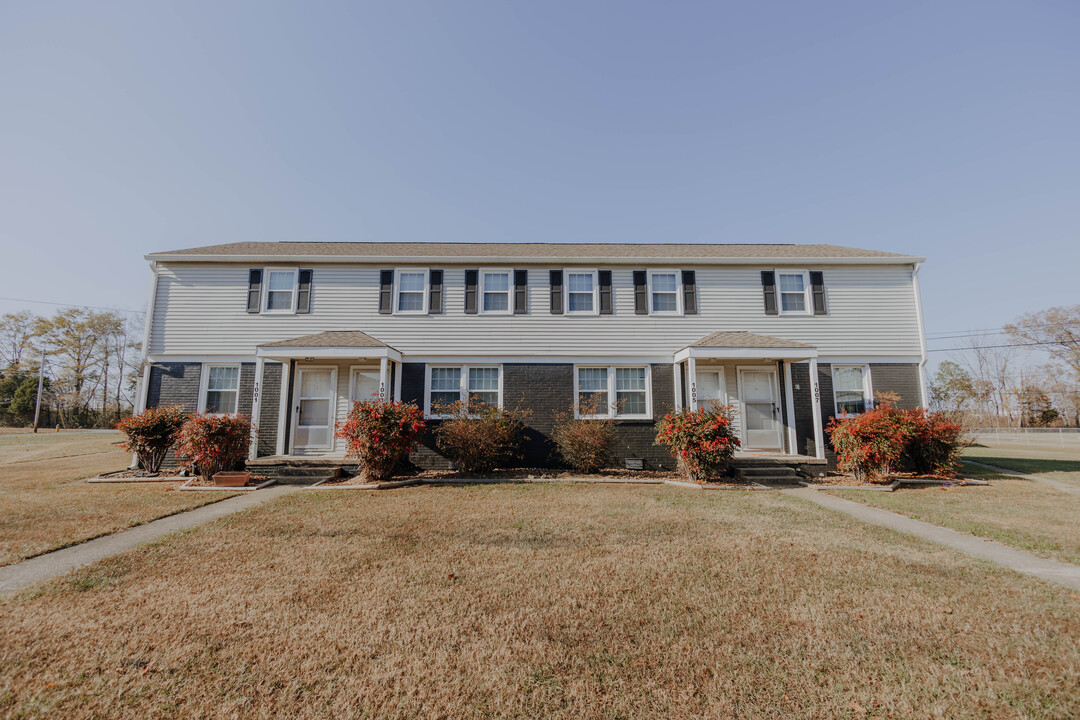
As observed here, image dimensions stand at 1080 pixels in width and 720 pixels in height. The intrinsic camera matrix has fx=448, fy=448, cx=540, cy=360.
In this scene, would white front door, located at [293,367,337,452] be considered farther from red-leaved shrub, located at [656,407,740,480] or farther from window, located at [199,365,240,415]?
red-leaved shrub, located at [656,407,740,480]

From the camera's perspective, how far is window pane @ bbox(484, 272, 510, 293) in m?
13.4

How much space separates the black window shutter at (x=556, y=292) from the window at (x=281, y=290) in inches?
301

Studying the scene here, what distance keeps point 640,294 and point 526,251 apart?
151 inches

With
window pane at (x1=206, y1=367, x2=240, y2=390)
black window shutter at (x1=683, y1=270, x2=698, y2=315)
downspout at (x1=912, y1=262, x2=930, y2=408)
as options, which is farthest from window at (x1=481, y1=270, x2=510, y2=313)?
downspout at (x1=912, y1=262, x2=930, y2=408)

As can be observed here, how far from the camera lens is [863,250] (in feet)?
45.8

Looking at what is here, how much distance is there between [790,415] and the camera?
41.1ft

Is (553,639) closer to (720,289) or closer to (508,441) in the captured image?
(508,441)

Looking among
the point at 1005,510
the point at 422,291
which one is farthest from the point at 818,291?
the point at 422,291

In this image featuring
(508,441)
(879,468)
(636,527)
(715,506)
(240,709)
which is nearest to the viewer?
(240,709)

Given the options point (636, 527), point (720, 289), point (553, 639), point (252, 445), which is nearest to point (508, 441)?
point (636, 527)

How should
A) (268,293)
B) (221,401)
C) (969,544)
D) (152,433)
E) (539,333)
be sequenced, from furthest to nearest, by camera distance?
1. (268,293)
2. (539,333)
3. (221,401)
4. (152,433)
5. (969,544)

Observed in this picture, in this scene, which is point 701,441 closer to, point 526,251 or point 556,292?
point 556,292

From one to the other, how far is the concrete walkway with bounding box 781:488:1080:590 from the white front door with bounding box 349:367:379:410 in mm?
11171

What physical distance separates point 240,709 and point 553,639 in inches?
76.9
